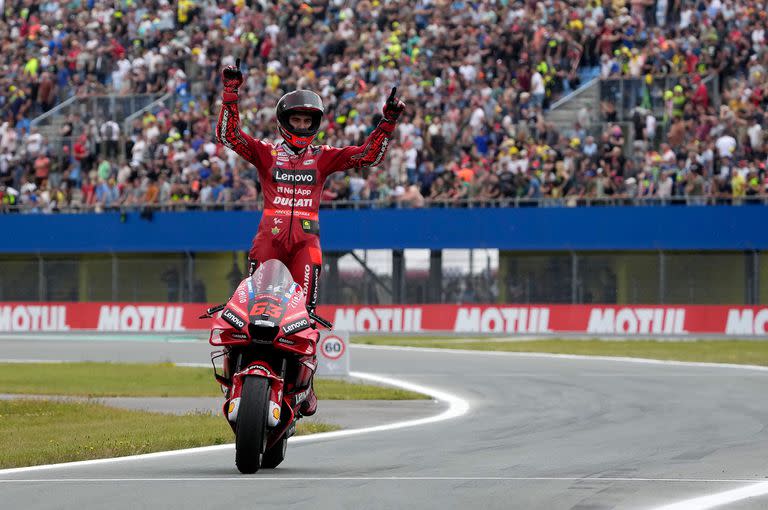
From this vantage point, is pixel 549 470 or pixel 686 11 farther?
pixel 686 11

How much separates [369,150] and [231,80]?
1.18 meters

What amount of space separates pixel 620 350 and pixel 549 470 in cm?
1971

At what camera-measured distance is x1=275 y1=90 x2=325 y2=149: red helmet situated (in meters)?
10.6

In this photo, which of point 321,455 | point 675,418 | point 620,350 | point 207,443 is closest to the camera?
point 321,455

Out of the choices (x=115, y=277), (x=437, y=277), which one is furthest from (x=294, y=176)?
(x=115, y=277)

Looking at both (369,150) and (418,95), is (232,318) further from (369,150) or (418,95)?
(418,95)

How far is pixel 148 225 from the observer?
127 feet

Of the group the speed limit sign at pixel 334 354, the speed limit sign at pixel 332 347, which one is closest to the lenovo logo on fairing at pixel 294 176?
the speed limit sign at pixel 334 354

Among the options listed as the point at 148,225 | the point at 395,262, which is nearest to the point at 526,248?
the point at 395,262

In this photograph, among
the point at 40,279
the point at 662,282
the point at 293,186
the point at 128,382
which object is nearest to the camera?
the point at 293,186

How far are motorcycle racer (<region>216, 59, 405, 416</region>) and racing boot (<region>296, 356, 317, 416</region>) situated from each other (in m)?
0.58

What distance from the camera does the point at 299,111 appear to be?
10.7 metres

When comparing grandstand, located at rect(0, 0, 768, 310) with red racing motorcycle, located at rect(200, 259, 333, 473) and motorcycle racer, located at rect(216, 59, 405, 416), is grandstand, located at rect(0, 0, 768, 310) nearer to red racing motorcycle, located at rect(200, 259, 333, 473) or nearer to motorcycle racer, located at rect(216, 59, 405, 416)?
motorcycle racer, located at rect(216, 59, 405, 416)

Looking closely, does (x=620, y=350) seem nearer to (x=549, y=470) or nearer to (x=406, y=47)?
(x=406, y=47)
